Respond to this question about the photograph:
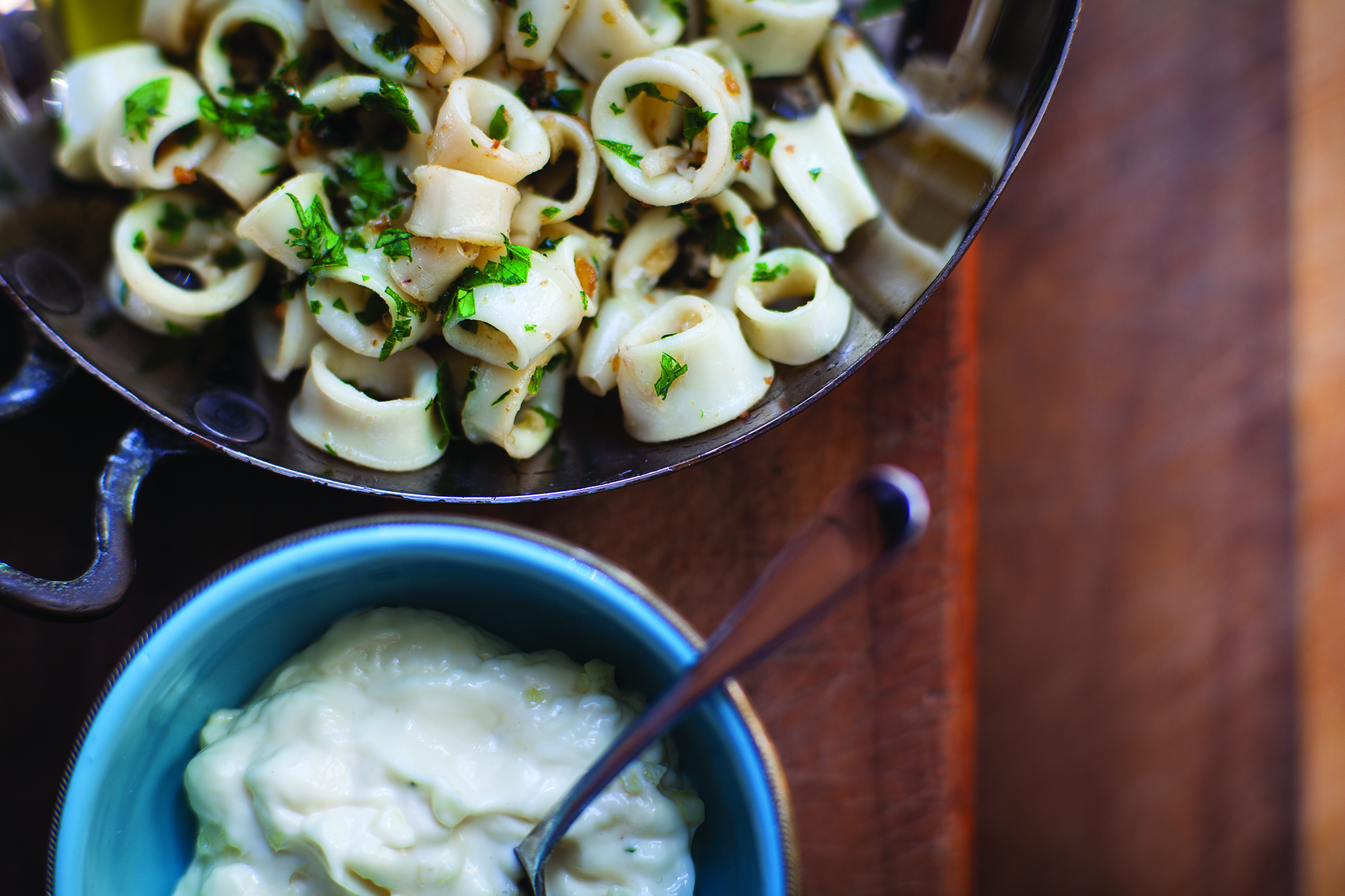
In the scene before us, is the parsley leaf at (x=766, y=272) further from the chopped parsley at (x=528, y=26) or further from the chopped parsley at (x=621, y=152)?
the chopped parsley at (x=528, y=26)

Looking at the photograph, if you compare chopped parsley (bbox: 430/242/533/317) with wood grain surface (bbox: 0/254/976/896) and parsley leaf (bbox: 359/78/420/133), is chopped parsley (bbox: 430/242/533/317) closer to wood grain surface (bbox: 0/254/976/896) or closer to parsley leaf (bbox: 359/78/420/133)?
parsley leaf (bbox: 359/78/420/133)

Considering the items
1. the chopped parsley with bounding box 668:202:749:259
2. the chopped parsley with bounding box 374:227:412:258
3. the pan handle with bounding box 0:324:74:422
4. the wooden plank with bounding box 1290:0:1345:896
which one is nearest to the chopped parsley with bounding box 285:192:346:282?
the chopped parsley with bounding box 374:227:412:258

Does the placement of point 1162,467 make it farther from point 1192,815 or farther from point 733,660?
point 733,660

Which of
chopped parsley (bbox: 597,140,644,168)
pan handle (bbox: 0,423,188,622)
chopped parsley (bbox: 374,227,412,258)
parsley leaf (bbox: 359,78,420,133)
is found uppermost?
parsley leaf (bbox: 359,78,420,133)

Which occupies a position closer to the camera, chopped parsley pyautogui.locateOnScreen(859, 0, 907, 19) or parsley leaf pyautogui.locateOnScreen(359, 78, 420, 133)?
parsley leaf pyautogui.locateOnScreen(359, 78, 420, 133)

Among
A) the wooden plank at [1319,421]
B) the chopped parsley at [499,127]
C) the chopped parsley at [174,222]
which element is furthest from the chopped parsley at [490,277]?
the wooden plank at [1319,421]

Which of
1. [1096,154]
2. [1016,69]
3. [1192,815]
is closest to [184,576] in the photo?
[1016,69]
